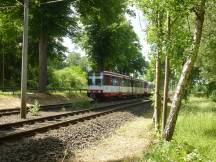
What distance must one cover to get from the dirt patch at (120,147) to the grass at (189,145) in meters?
0.70

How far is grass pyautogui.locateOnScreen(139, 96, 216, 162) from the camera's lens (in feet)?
32.3

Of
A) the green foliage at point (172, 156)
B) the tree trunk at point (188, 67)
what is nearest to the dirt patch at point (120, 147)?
the tree trunk at point (188, 67)

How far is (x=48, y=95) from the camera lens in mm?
37688

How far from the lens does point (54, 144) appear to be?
13352mm

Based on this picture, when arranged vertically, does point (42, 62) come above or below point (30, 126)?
above

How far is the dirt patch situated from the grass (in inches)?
27.4

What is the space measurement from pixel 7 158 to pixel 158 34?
6.81 meters

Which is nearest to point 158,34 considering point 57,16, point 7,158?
point 7,158

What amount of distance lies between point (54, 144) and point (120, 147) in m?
2.10

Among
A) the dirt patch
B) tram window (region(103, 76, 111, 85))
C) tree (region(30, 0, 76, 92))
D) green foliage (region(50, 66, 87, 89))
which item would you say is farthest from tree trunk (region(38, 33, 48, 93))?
green foliage (region(50, 66, 87, 89))

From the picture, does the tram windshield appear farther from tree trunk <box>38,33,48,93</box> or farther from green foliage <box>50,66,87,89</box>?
green foliage <box>50,66,87,89</box>

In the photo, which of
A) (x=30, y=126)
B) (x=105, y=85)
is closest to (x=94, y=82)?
(x=105, y=85)

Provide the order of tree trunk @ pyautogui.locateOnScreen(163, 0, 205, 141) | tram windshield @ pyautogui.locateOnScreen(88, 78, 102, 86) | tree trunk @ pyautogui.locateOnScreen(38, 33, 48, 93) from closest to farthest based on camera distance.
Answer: tree trunk @ pyautogui.locateOnScreen(163, 0, 205, 141), tree trunk @ pyautogui.locateOnScreen(38, 33, 48, 93), tram windshield @ pyautogui.locateOnScreen(88, 78, 102, 86)

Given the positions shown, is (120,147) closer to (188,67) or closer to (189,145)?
(189,145)
